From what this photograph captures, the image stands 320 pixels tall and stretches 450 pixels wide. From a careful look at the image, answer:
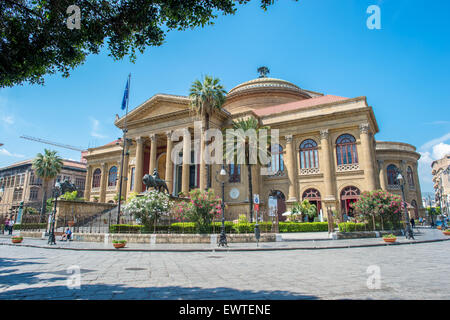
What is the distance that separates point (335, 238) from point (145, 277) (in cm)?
1630

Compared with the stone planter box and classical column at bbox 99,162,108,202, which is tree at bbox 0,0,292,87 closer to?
the stone planter box

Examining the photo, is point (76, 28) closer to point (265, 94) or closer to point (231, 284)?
point (231, 284)

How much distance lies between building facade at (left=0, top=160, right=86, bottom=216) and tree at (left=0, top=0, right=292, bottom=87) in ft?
223

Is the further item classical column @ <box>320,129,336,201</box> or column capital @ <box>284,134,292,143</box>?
column capital @ <box>284,134,292,143</box>

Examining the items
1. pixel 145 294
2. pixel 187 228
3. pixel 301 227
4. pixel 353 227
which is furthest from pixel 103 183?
pixel 145 294

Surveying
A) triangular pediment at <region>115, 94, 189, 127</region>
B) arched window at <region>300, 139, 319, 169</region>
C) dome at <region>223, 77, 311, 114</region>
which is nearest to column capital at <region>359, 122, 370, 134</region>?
arched window at <region>300, 139, 319, 169</region>

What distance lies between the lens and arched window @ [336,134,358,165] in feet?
109

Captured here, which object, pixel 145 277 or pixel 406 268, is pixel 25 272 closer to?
pixel 145 277

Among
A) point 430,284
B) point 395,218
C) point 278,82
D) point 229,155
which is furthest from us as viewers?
point 278,82

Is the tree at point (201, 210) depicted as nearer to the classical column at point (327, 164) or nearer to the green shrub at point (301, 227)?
the green shrub at point (301, 227)

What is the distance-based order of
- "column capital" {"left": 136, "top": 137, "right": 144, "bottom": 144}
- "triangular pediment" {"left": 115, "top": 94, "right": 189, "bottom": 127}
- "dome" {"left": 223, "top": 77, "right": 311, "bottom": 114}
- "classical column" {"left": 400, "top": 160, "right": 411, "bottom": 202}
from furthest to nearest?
"dome" {"left": 223, "top": 77, "right": 311, "bottom": 114}
"classical column" {"left": 400, "top": 160, "right": 411, "bottom": 202}
"column capital" {"left": 136, "top": 137, "right": 144, "bottom": 144}
"triangular pediment" {"left": 115, "top": 94, "right": 189, "bottom": 127}

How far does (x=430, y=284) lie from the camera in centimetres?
561

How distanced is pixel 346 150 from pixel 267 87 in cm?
2051
